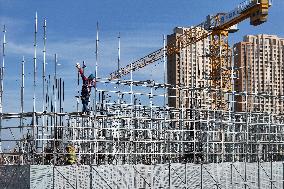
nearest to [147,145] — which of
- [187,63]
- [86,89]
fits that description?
[86,89]

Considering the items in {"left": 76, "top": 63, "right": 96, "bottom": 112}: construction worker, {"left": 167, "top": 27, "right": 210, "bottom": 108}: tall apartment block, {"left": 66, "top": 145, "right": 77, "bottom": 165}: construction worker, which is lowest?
{"left": 66, "top": 145, "right": 77, "bottom": 165}: construction worker

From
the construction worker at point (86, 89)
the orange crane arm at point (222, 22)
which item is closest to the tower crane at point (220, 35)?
the orange crane arm at point (222, 22)

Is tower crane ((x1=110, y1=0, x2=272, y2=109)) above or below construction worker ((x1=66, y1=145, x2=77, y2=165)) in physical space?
above

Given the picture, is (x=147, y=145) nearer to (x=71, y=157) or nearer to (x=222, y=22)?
(x=71, y=157)

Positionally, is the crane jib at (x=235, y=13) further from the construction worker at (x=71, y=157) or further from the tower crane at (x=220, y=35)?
the construction worker at (x=71, y=157)

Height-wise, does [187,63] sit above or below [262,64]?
below

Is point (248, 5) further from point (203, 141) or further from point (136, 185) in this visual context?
point (136, 185)

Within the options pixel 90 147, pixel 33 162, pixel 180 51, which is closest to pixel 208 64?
pixel 180 51

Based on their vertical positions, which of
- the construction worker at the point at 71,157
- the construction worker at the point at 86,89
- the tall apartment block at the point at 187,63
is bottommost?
the construction worker at the point at 71,157

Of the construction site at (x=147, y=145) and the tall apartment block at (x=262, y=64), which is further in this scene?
the tall apartment block at (x=262, y=64)

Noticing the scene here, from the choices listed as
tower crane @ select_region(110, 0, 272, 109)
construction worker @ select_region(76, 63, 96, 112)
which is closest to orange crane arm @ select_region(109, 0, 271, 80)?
tower crane @ select_region(110, 0, 272, 109)

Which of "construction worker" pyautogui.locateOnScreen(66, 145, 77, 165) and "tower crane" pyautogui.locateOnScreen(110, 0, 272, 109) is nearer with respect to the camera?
"construction worker" pyautogui.locateOnScreen(66, 145, 77, 165)

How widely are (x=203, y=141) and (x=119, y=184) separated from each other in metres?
6.30

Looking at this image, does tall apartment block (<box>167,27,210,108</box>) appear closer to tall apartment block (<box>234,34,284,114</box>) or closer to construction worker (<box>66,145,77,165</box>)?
tall apartment block (<box>234,34,284,114</box>)
